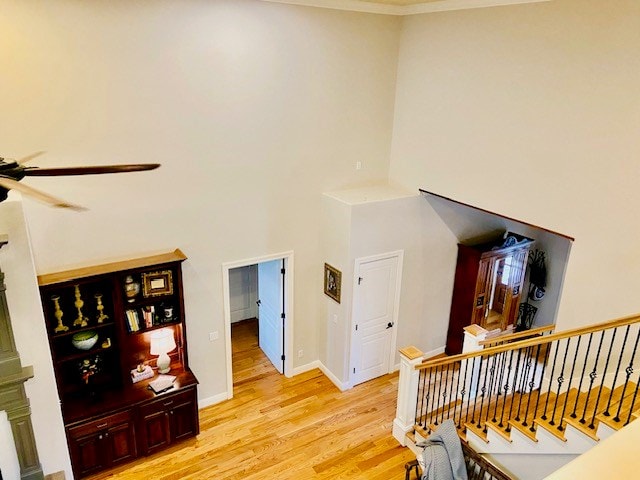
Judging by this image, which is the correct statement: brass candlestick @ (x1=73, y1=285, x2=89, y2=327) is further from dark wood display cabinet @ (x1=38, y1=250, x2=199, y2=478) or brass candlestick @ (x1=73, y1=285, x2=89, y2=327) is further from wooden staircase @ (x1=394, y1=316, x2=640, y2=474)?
wooden staircase @ (x1=394, y1=316, x2=640, y2=474)

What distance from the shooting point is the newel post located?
5.32m

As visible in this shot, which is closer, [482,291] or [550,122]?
[550,122]

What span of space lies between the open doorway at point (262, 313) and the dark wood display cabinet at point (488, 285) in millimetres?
2705

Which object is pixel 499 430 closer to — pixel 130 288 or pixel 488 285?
pixel 488 285

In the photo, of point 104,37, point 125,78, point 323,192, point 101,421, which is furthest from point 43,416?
point 323,192

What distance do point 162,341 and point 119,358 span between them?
486 mm

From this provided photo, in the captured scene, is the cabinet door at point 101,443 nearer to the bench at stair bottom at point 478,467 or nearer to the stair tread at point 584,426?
the bench at stair bottom at point 478,467

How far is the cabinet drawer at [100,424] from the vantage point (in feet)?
15.7

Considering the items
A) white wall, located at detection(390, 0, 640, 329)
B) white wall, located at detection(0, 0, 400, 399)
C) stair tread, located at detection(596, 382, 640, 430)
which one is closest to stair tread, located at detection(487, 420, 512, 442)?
stair tread, located at detection(596, 382, 640, 430)

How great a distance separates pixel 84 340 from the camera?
4.91m

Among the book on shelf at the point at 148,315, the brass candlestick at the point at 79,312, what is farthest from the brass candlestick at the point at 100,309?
the book on shelf at the point at 148,315

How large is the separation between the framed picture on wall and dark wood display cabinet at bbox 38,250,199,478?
2.07 meters

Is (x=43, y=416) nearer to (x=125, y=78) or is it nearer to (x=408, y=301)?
(x=125, y=78)

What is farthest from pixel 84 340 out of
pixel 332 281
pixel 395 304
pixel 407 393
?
pixel 395 304
